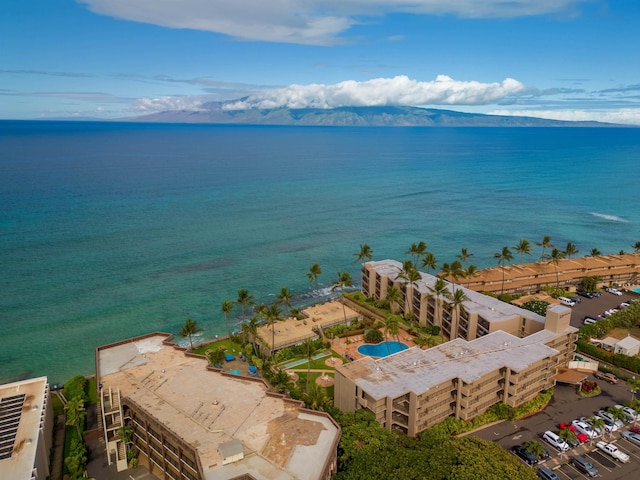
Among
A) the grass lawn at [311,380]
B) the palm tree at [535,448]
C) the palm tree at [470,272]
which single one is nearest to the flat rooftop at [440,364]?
the grass lawn at [311,380]

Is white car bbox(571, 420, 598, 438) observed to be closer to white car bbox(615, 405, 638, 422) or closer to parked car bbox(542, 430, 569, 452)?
parked car bbox(542, 430, 569, 452)

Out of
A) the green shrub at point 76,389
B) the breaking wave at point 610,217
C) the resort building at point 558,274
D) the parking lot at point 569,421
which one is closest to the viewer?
the parking lot at point 569,421

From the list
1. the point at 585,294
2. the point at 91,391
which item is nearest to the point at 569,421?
the point at 585,294

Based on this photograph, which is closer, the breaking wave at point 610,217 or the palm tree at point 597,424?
the palm tree at point 597,424

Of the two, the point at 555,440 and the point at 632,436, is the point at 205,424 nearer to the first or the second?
the point at 555,440

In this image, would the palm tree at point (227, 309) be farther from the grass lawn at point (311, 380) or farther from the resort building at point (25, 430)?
the resort building at point (25, 430)

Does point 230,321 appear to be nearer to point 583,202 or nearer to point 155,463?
point 155,463
